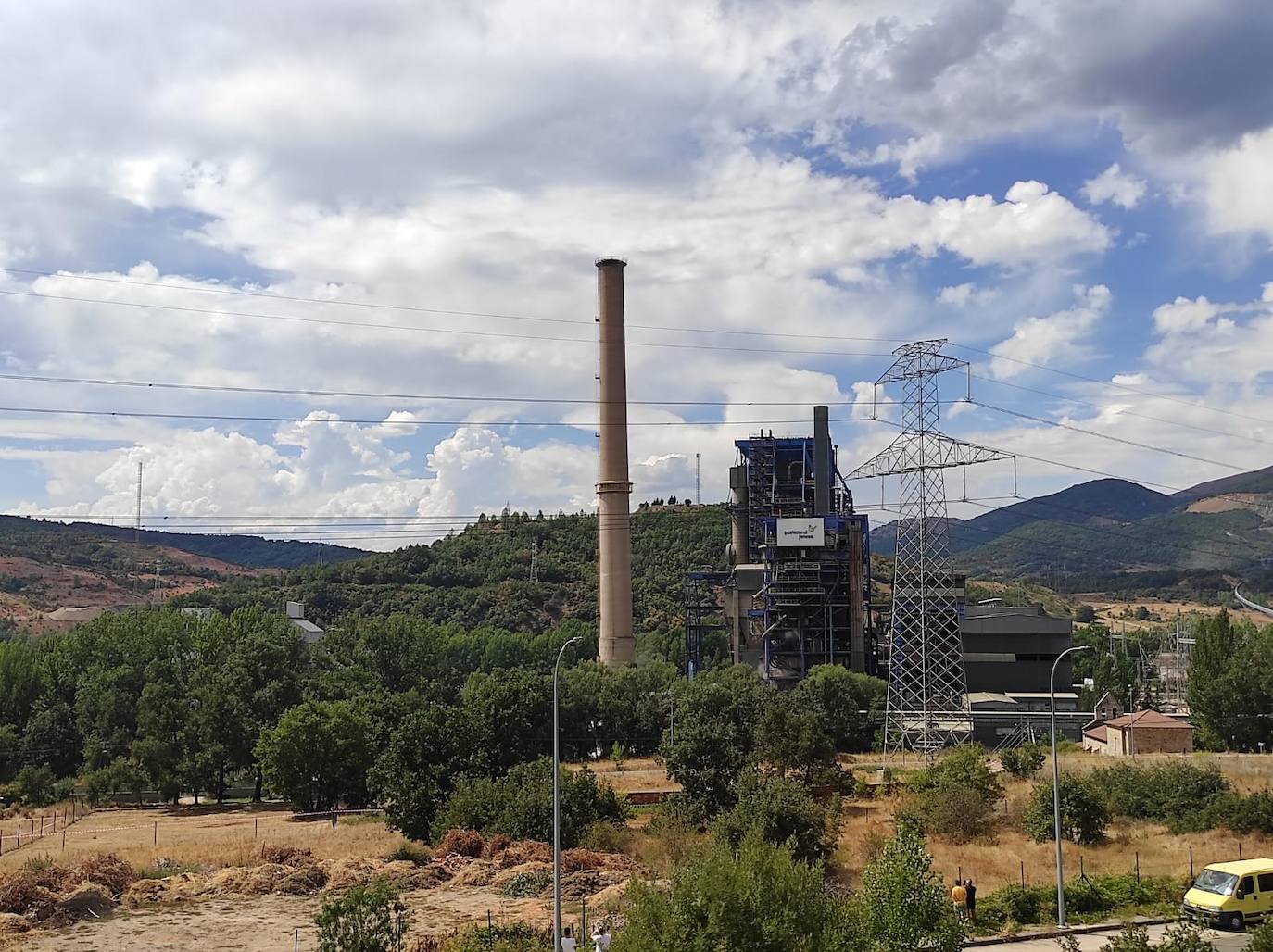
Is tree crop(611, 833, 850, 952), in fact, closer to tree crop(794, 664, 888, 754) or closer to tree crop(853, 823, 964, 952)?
tree crop(853, 823, 964, 952)

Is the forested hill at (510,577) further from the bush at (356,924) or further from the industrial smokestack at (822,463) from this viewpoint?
the bush at (356,924)

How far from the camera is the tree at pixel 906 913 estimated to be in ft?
58.4

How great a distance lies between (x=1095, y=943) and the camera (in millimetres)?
27109

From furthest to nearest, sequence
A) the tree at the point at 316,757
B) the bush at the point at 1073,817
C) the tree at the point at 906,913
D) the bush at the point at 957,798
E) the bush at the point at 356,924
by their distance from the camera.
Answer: the tree at the point at 316,757 → the bush at the point at 957,798 → the bush at the point at 1073,817 → the bush at the point at 356,924 → the tree at the point at 906,913

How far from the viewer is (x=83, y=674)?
3071 inches

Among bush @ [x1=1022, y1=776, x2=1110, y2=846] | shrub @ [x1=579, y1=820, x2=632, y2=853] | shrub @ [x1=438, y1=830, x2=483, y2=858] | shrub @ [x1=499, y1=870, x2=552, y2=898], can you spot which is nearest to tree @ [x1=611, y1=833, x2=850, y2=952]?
shrub @ [x1=499, y1=870, x2=552, y2=898]

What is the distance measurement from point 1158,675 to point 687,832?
288 ft

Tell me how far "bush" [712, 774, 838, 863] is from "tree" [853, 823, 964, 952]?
16545 millimetres

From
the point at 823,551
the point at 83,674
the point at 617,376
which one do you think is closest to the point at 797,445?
the point at 823,551

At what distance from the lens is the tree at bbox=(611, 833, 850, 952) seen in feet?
54.4

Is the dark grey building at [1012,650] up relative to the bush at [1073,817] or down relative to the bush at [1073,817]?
up

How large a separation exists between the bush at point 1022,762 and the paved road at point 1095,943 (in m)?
25.9

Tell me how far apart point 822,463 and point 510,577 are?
6624 cm

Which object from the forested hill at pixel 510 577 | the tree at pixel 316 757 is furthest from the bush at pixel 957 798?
the forested hill at pixel 510 577
